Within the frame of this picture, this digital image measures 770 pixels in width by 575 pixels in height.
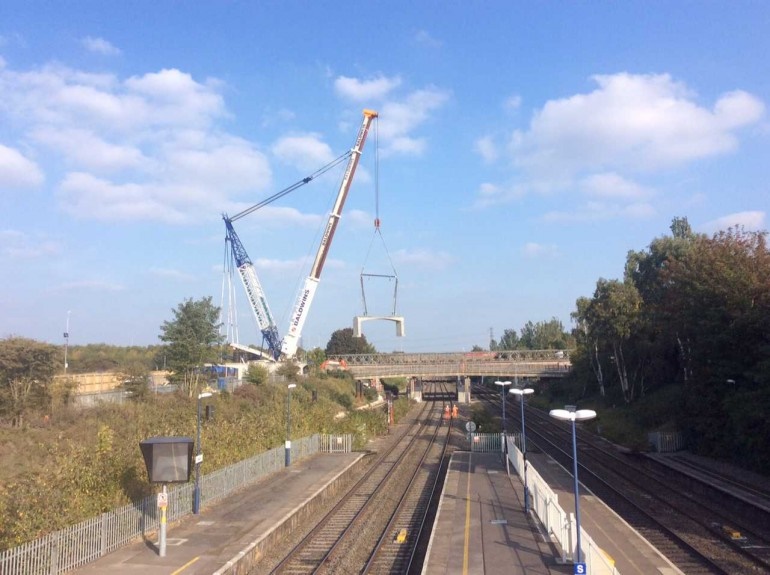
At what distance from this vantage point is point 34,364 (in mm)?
28297

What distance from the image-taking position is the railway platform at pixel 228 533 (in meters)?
15.7

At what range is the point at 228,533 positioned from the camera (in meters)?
19.1

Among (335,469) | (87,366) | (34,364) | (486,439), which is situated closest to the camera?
(34,364)

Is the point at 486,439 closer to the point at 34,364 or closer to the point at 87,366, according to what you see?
the point at 34,364

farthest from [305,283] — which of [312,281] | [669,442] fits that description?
[669,442]

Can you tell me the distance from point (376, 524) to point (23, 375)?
16762 mm

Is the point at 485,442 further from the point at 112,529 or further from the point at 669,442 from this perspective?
the point at 112,529

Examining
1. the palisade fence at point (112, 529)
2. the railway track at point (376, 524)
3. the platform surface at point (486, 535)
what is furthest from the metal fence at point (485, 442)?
the palisade fence at point (112, 529)

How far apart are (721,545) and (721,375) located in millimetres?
16350

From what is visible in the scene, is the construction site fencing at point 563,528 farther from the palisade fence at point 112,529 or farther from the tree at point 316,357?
the tree at point 316,357

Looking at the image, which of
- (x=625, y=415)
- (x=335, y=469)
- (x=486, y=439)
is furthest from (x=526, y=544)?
(x=625, y=415)

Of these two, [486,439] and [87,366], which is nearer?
[486,439]

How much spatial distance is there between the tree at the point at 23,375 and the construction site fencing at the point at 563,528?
20.4 meters

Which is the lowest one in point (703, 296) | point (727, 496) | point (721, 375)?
point (727, 496)
